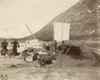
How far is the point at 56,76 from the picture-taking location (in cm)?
259

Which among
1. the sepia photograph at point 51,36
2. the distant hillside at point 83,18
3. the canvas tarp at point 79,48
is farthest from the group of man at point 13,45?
the canvas tarp at point 79,48

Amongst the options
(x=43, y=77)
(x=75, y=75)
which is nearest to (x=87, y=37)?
(x=75, y=75)

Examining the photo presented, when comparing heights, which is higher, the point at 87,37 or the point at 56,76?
the point at 87,37

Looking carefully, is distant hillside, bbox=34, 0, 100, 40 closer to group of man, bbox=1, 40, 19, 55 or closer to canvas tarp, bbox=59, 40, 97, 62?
canvas tarp, bbox=59, 40, 97, 62

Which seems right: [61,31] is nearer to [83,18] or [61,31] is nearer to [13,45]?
[83,18]

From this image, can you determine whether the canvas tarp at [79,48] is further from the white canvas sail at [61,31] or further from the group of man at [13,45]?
the group of man at [13,45]

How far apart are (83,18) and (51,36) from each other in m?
0.49

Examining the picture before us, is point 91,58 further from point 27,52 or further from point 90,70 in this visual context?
point 27,52

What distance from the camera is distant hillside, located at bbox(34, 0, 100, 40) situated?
108 inches

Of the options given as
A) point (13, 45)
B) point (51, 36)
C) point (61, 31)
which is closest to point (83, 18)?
point (61, 31)

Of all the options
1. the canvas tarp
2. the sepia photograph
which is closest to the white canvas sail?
the sepia photograph

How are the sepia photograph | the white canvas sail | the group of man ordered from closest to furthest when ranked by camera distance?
the sepia photograph, the white canvas sail, the group of man

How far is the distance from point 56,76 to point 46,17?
793 millimetres

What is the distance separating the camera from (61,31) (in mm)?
2895
